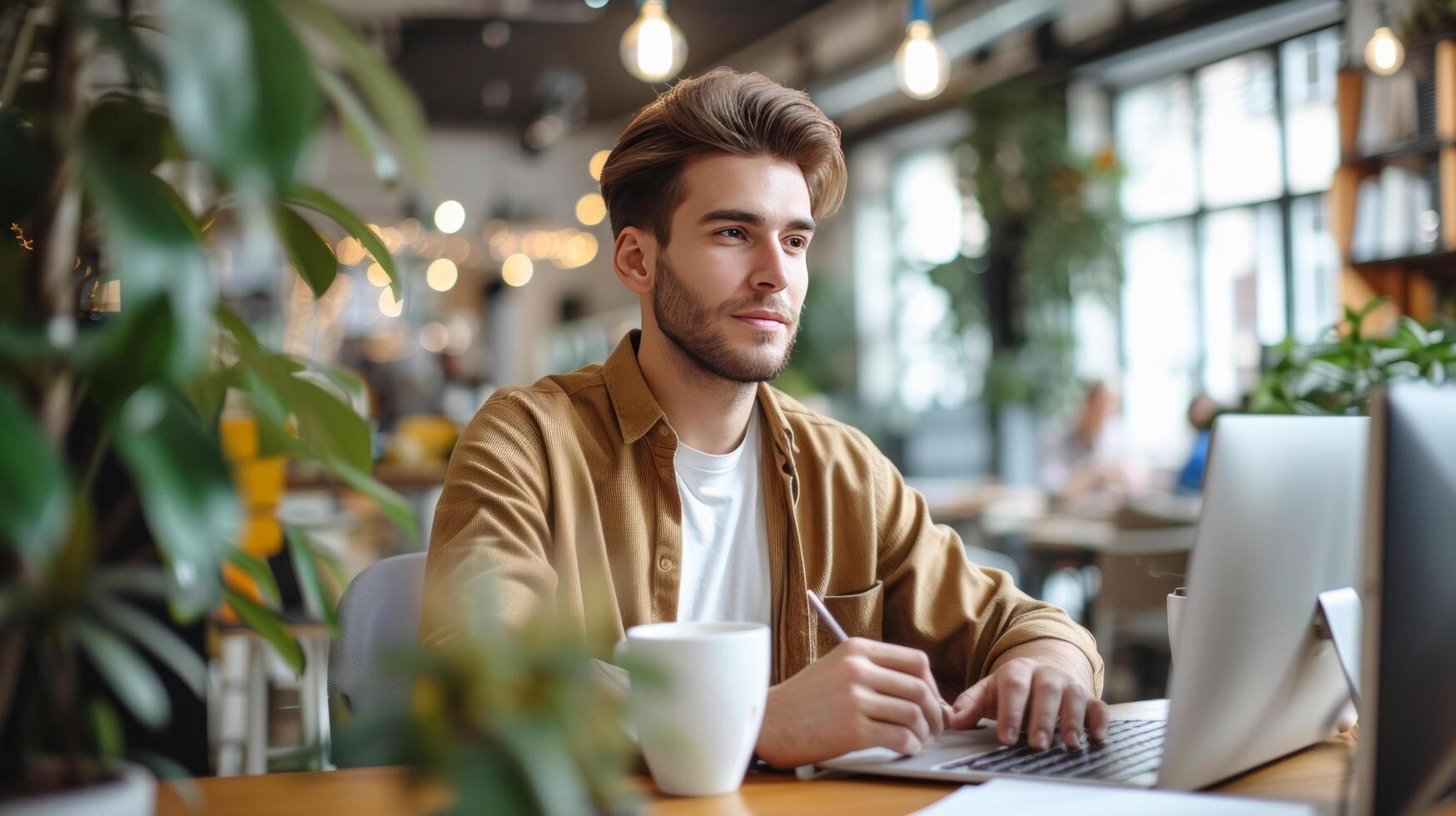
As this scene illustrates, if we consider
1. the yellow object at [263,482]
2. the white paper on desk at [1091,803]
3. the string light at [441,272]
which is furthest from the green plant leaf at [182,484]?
the string light at [441,272]

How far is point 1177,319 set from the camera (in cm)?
683

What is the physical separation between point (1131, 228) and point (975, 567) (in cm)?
568

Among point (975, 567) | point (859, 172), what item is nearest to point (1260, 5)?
point (859, 172)

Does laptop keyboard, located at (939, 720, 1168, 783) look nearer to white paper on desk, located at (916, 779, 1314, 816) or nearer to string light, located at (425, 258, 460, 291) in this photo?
white paper on desk, located at (916, 779, 1314, 816)

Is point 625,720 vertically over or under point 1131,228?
under

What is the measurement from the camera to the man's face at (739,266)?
143 cm

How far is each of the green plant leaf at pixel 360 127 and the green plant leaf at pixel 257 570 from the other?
0.22 meters

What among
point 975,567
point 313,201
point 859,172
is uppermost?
point 859,172

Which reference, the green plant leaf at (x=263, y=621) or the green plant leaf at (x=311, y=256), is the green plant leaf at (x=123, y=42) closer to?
the green plant leaf at (x=311, y=256)

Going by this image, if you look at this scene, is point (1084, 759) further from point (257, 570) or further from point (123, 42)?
point (123, 42)

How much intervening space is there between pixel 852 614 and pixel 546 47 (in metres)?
8.21

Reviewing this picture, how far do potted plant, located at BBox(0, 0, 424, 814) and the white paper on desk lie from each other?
44 cm

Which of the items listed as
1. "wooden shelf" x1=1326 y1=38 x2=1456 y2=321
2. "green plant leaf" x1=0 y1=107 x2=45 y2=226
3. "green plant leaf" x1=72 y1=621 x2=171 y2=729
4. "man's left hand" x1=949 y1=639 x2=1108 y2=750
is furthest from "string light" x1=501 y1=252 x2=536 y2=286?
"green plant leaf" x1=72 y1=621 x2=171 y2=729

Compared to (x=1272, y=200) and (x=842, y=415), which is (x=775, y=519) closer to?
(x=1272, y=200)
